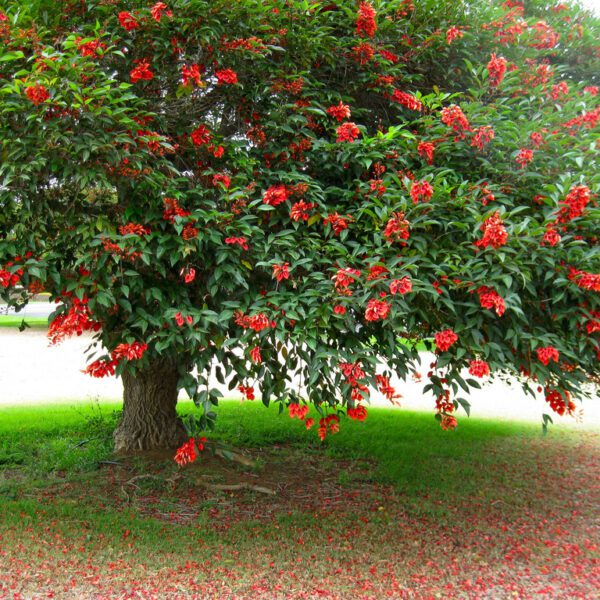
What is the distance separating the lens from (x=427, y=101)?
316 centimetres

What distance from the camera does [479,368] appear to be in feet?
8.50

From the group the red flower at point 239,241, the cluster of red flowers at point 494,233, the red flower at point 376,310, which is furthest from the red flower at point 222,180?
the cluster of red flowers at point 494,233

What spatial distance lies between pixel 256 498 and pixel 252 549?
927 mm

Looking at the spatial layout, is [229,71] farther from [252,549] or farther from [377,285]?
[252,549]

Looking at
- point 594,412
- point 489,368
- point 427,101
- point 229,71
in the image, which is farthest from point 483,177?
point 594,412

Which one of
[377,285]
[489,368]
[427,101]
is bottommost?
[489,368]

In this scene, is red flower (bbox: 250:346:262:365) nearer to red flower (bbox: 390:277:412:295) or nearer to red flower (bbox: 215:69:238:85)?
red flower (bbox: 390:277:412:295)

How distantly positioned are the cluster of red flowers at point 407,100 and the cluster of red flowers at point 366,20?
1.25 ft

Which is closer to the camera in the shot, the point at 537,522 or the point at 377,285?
the point at 377,285

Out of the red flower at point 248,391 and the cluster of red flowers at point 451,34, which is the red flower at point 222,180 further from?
the cluster of red flowers at point 451,34

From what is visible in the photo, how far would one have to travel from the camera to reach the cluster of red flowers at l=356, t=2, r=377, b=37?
333cm

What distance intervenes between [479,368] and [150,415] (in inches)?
142

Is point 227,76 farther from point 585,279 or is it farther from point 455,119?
point 585,279

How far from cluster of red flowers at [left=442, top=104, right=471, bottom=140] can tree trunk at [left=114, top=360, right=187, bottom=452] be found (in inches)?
132
